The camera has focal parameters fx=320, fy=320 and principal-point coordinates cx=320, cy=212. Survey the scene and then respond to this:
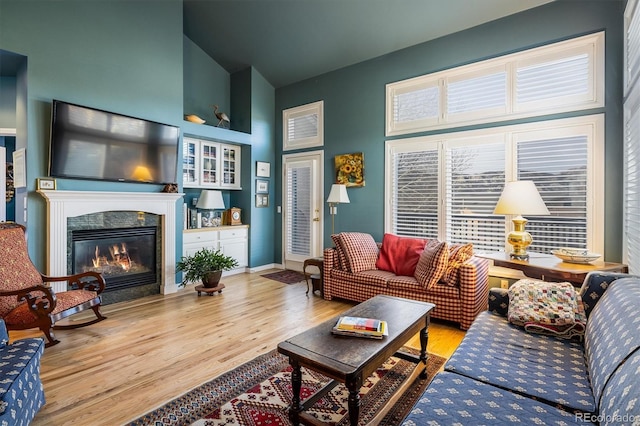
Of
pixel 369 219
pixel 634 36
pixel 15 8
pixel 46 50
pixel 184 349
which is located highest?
pixel 15 8

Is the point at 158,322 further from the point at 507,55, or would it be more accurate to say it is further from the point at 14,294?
the point at 507,55

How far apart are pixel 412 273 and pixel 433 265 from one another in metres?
0.50

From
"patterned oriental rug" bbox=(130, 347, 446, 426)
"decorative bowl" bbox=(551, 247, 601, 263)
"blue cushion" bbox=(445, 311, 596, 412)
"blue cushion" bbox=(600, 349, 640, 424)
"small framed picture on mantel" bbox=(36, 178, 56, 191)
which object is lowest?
"patterned oriental rug" bbox=(130, 347, 446, 426)

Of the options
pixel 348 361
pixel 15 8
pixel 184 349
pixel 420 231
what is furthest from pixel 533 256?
pixel 15 8

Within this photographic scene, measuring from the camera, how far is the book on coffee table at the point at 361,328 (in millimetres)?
1829

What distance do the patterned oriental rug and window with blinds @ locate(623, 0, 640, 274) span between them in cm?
199

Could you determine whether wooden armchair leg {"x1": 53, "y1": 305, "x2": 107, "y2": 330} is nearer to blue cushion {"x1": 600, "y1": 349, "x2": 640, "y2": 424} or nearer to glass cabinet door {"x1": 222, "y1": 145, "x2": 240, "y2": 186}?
glass cabinet door {"x1": 222, "y1": 145, "x2": 240, "y2": 186}

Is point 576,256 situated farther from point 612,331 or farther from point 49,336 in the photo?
point 49,336

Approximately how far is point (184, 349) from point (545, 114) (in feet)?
14.1

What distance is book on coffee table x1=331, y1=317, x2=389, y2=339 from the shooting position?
1829 mm

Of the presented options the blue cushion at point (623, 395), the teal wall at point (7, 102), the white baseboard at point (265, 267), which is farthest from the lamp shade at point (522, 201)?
the teal wall at point (7, 102)

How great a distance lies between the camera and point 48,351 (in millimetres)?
2621

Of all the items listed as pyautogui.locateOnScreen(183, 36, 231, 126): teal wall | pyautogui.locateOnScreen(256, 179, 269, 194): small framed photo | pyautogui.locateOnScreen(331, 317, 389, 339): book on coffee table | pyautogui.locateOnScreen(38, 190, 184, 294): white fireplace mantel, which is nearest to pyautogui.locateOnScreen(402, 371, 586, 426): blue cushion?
pyautogui.locateOnScreen(331, 317, 389, 339): book on coffee table

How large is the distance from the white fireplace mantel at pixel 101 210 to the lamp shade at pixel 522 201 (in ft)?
13.2
